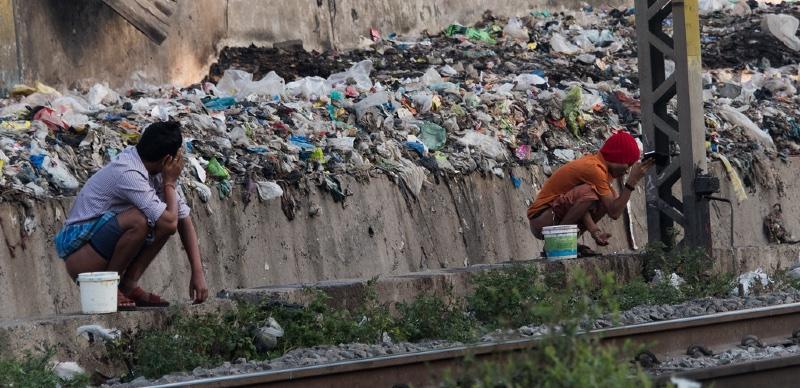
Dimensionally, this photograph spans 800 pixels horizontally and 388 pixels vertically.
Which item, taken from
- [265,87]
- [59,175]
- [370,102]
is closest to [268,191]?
[59,175]

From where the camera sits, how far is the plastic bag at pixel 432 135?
1441 centimetres

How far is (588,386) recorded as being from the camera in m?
4.47

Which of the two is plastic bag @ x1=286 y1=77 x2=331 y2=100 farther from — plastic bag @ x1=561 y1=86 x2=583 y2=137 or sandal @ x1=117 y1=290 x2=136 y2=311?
sandal @ x1=117 y1=290 x2=136 y2=311

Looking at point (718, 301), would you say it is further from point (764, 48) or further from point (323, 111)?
point (764, 48)

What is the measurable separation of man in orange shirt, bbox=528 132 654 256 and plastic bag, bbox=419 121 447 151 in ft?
9.06

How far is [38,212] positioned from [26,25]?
144 inches

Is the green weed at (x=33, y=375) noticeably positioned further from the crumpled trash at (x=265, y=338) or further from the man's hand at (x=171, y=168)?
the man's hand at (x=171, y=168)

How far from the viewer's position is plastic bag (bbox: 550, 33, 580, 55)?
1931cm

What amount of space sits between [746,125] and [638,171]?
5867 millimetres

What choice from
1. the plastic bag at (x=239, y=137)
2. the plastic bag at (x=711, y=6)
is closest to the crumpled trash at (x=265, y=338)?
the plastic bag at (x=239, y=137)

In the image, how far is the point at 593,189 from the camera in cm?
1143

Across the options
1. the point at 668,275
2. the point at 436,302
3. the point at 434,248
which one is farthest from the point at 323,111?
the point at 436,302

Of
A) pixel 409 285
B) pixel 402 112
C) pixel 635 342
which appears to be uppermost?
pixel 402 112

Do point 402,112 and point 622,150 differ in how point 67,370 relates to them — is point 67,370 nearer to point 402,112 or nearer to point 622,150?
point 622,150
